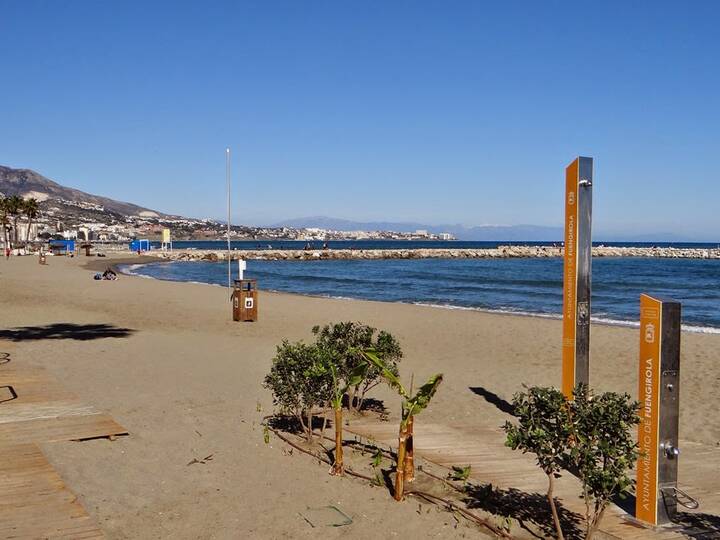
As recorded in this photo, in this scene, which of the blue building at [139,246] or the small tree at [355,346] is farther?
the blue building at [139,246]

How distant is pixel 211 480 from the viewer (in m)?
5.80

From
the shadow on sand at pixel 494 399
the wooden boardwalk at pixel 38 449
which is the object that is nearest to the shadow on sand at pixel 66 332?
the wooden boardwalk at pixel 38 449

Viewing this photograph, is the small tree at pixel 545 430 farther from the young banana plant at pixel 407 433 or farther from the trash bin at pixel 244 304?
the trash bin at pixel 244 304

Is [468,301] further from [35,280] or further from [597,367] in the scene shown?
[35,280]

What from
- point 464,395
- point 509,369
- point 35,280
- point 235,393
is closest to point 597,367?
point 509,369

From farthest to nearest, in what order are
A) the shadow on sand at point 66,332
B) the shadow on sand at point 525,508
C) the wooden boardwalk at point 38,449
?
1. the shadow on sand at point 66,332
2. the shadow on sand at point 525,508
3. the wooden boardwalk at point 38,449

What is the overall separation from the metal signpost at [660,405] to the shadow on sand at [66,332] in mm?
12588

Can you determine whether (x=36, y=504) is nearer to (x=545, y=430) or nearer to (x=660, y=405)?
(x=545, y=430)

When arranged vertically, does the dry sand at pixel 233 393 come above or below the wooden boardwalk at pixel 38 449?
below

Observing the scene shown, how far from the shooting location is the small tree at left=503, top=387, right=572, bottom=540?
4.36m

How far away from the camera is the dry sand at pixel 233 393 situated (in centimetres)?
512

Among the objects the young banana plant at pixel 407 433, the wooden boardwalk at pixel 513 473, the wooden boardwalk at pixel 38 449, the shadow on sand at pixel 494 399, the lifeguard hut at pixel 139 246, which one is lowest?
the shadow on sand at pixel 494 399

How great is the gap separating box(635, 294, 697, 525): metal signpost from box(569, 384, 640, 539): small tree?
26.7 inches

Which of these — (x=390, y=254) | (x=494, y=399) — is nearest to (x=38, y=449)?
(x=494, y=399)
